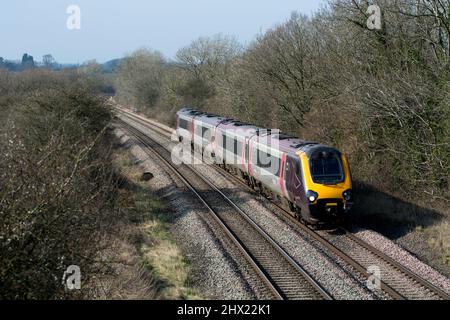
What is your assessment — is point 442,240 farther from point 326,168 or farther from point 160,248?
point 160,248

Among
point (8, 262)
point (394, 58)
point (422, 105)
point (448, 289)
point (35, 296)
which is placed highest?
point (394, 58)

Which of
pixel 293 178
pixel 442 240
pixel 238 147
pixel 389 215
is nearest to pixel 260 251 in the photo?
pixel 293 178

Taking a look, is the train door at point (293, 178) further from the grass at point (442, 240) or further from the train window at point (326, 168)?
the grass at point (442, 240)

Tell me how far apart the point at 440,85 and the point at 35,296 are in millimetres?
15598

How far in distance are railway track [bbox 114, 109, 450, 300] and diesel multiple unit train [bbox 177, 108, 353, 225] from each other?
1.53ft

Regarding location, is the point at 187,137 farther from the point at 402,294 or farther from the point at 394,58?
the point at 402,294

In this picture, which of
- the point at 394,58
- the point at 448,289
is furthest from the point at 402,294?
the point at 394,58

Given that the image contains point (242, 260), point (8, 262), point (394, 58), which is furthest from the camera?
point (394, 58)

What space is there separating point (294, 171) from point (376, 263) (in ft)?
12.6

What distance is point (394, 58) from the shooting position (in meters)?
20.1

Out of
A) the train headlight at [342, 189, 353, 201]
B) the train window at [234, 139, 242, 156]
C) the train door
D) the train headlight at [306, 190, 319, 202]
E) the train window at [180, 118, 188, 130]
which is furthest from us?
the train window at [180, 118, 188, 130]

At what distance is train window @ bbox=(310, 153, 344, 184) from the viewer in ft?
47.7

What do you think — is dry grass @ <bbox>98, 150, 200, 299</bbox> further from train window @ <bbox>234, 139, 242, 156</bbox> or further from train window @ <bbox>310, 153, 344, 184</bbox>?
train window @ <bbox>310, 153, 344, 184</bbox>

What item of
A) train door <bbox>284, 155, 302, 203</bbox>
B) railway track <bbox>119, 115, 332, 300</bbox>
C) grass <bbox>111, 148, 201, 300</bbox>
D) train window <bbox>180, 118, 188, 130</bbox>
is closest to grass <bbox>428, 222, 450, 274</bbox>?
train door <bbox>284, 155, 302, 203</bbox>
